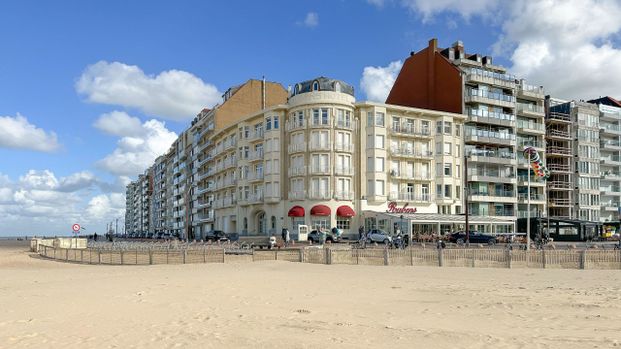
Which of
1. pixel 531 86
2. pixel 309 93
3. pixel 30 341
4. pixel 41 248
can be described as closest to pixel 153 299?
pixel 30 341

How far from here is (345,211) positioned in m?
59.5

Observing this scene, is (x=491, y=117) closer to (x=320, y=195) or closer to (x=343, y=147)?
(x=343, y=147)

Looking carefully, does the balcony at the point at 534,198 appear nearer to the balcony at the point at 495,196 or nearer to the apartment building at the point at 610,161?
the balcony at the point at 495,196

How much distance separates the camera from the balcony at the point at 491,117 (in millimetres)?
70125

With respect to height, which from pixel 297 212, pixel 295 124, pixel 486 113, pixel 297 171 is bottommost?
pixel 297 212

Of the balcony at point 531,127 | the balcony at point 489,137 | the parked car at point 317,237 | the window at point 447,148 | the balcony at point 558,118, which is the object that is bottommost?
the parked car at point 317,237

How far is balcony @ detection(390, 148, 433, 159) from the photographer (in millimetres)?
63969

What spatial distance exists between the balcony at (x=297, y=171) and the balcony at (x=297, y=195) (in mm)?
2032

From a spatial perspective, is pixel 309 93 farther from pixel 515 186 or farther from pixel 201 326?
pixel 201 326

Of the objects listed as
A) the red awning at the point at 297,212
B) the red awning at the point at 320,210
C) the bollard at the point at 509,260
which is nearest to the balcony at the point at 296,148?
the red awning at the point at 297,212

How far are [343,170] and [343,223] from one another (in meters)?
5.92

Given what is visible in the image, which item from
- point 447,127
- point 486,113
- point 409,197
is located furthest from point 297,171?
point 486,113

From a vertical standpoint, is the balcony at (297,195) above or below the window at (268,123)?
below

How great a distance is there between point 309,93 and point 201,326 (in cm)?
5111
